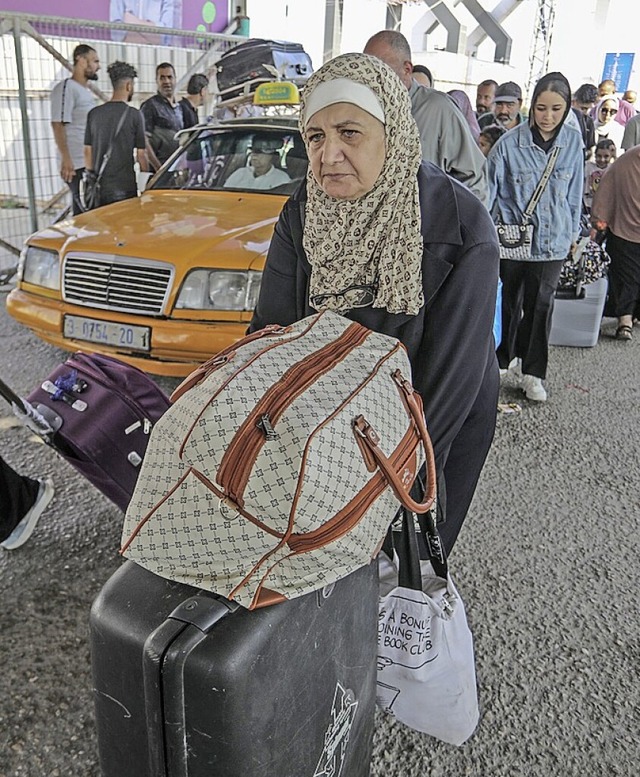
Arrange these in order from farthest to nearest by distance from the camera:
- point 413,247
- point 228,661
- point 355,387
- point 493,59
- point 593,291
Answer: point 493,59 < point 593,291 < point 413,247 < point 355,387 < point 228,661

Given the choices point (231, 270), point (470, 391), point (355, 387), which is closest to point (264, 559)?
point (355, 387)

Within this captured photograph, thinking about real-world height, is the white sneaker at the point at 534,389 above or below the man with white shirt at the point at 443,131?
below

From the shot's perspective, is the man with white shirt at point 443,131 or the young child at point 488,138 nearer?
the man with white shirt at point 443,131

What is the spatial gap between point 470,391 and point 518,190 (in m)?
3.24

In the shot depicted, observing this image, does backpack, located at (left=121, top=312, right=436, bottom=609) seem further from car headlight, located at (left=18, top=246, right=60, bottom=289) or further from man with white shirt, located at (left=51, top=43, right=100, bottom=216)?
man with white shirt, located at (left=51, top=43, right=100, bottom=216)

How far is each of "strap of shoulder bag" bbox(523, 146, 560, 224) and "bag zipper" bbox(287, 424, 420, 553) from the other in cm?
369

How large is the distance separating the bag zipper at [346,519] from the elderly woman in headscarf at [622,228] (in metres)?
5.89

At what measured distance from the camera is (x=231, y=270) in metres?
4.09

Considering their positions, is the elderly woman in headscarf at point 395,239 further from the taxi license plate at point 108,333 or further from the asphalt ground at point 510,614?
the taxi license plate at point 108,333

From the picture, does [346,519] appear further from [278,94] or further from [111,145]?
[111,145]

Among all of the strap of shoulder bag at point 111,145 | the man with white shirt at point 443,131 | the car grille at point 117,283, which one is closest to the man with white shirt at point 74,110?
the strap of shoulder bag at point 111,145

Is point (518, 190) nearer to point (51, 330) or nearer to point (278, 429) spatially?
point (51, 330)

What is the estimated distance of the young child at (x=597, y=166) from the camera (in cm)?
796

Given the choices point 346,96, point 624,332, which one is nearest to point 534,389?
point 624,332
